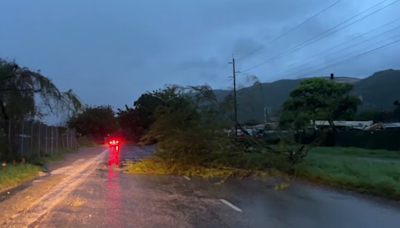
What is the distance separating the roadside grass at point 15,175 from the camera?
17720 millimetres

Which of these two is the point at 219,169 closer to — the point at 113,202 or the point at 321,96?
the point at 113,202

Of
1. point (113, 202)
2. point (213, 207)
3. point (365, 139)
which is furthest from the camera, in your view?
point (365, 139)

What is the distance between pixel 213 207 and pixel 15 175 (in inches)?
392

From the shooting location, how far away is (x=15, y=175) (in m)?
19.7

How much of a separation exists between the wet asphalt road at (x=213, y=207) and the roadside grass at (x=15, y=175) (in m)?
2.45

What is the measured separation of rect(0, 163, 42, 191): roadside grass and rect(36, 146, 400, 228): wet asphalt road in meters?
2.45

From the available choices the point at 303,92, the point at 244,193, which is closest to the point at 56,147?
the point at 244,193

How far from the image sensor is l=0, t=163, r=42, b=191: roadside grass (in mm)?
17720

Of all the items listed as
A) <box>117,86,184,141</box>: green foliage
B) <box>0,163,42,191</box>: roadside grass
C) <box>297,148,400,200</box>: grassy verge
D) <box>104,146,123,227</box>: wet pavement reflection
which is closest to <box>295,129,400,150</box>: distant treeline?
<box>297,148,400,200</box>: grassy verge

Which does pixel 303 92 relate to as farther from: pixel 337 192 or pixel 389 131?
pixel 337 192

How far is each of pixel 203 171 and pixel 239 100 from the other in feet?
21.3

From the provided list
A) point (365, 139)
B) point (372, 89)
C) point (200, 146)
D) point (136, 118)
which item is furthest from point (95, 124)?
point (200, 146)

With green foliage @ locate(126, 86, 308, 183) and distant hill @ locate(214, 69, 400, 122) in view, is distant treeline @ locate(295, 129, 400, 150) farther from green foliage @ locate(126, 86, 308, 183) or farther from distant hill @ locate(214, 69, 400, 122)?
distant hill @ locate(214, 69, 400, 122)

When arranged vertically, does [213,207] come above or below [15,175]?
below
